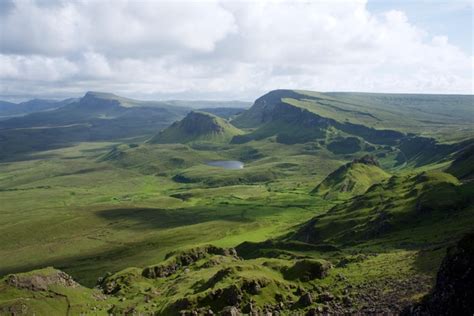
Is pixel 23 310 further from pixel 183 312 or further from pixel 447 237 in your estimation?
pixel 447 237

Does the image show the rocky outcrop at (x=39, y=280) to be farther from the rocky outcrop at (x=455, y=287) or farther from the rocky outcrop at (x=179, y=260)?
the rocky outcrop at (x=455, y=287)

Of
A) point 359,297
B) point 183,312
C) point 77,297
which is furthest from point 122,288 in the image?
point 359,297

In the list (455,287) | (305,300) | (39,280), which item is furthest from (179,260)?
(455,287)

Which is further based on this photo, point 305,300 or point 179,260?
point 179,260

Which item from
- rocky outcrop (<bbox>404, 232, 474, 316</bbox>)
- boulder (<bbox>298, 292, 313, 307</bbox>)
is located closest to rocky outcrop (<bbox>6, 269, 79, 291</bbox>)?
boulder (<bbox>298, 292, 313, 307</bbox>)

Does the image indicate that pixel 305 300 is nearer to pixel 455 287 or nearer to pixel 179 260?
pixel 455 287

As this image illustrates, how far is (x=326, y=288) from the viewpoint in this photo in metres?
99.2

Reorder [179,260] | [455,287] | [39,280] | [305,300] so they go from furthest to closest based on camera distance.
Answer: [179,260]
[39,280]
[305,300]
[455,287]

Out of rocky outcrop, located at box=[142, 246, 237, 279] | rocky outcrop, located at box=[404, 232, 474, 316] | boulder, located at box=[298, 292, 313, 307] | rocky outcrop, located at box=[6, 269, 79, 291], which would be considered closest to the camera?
rocky outcrop, located at box=[404, 232, 474, 316]

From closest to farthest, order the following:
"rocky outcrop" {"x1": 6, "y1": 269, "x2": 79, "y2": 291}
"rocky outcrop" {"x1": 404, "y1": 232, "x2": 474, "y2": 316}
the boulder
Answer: "rocky outcrop" {"x1": 404, "y1": 232, "x2": 474, "y2": 316} → the boulder → "rocky outcrop" {"x1": 6, "y1": 269, "x2": 79, "y2": 291}

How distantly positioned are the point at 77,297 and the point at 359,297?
77.4 m

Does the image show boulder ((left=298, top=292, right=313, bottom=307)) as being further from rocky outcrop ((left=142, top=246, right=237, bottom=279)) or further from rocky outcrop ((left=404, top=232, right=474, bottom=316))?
rocky outcrop ((left=142, top=246, right=237, bottom=279))

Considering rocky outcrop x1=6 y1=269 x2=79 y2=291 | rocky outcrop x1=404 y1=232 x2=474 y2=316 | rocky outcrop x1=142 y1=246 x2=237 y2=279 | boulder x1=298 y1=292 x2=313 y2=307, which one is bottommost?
rocky outcrop x1=142 y1=246 x2=237 y2=279

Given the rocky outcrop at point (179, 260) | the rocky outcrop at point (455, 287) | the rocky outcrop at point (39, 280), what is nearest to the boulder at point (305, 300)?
the rocky outcrop at point (455, 287)
